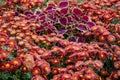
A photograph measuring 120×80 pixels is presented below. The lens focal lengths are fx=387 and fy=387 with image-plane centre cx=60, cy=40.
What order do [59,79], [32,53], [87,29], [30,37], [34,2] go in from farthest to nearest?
[34,2] → [87,29] → [30,37] → [32,53] → [59,79]

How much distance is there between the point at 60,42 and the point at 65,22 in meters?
0.59

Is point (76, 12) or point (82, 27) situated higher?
point (76, 12)

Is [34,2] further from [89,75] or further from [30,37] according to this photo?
[89,75]

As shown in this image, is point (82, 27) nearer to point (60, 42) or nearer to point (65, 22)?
point (65, 22)

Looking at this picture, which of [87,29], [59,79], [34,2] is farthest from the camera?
[34,2]

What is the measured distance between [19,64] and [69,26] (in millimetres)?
1258

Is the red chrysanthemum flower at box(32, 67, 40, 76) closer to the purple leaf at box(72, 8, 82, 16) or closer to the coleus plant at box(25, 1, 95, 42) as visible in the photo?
the coleus plant at box(25, 1, 95, 42)

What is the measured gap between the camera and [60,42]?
3.83 meters

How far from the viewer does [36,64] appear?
3264 mm

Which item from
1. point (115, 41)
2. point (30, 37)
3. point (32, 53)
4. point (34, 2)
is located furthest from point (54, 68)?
point (34, 2)

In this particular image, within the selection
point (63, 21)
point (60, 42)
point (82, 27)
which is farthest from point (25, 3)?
point (60, 42)

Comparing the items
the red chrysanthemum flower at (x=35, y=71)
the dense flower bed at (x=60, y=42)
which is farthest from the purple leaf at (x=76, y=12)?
the red chrysanthemum flower at (x=35, y=71)

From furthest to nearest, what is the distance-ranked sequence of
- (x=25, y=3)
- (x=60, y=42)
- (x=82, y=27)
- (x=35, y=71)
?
(x=25, y=3) < (x=82, y=27) < (x=60, y=42) < (x=35, y=71)

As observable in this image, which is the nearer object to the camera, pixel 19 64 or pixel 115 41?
pixel 19 64
